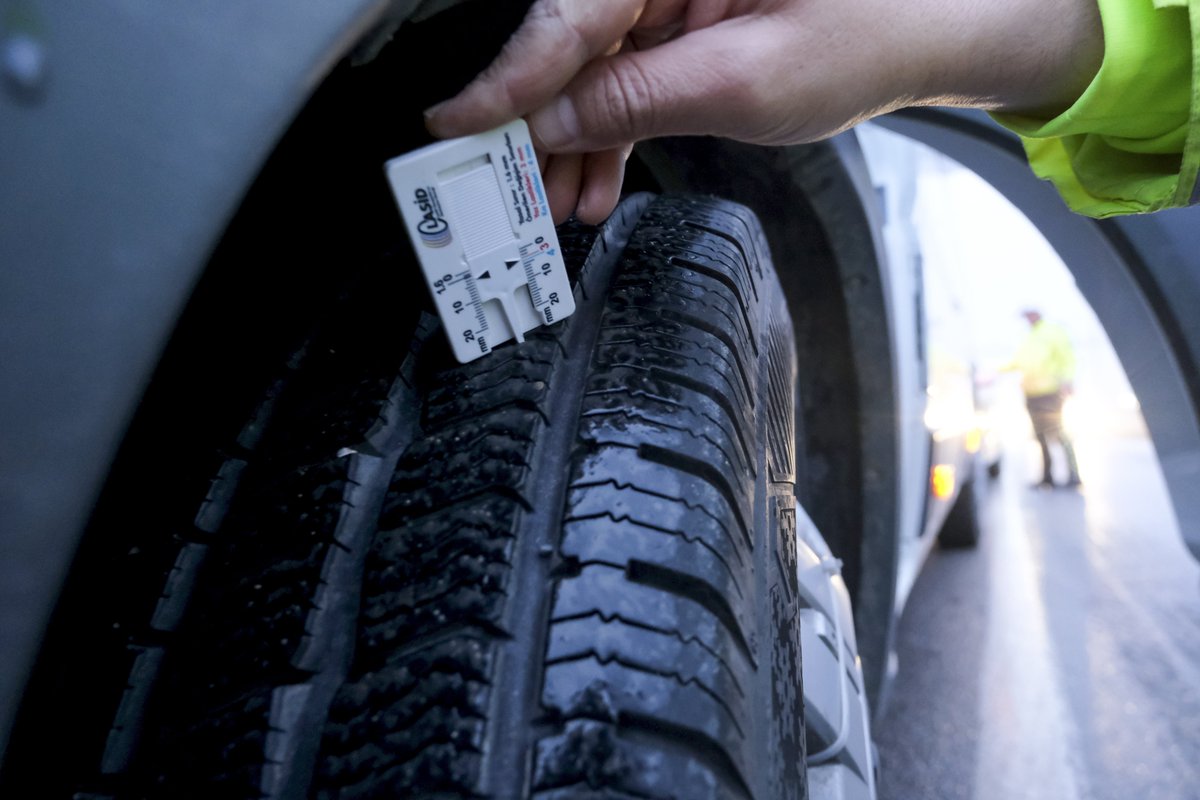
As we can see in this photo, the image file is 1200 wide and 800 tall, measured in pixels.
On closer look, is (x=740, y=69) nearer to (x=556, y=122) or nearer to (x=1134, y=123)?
(x=556, y=122)

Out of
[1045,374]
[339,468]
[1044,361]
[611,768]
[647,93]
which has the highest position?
[1044,361]

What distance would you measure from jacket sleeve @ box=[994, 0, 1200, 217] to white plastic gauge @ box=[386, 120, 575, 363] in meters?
0.56

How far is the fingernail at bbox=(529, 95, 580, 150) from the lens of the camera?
667 millimetres

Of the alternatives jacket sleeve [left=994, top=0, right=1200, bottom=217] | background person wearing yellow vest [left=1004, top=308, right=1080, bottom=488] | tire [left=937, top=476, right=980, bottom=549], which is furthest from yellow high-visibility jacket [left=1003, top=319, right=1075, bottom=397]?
jacket sleeve [left=994, top=0, right=1200, bottom=217]

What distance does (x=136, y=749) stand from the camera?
2.01ft

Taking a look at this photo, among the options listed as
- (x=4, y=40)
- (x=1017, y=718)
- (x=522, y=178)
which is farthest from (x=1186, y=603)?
(x=4, y=40)

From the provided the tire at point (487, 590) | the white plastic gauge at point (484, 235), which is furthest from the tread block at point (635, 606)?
the white plastic gauge at point (484, 235)

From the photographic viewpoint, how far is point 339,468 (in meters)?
0.66

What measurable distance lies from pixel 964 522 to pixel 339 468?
Result: 10.9 ft

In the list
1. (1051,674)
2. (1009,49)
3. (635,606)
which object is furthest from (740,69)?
(1051,674)

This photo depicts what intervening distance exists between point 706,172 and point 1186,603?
8.20ft

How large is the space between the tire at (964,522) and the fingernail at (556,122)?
9.89 feet

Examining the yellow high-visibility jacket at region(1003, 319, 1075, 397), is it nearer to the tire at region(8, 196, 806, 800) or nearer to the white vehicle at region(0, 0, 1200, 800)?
the white vehicle at region(0, 0, 1200, 800)

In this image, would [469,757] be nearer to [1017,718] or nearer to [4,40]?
[4,40]
